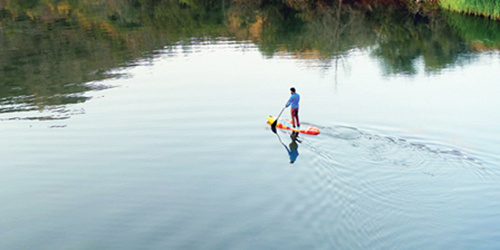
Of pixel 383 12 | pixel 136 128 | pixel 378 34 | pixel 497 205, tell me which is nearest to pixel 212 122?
pixel 136 128

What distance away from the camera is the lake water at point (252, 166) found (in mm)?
15188

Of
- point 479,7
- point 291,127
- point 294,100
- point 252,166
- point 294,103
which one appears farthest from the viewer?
point 479,7

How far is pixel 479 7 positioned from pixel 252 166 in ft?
144

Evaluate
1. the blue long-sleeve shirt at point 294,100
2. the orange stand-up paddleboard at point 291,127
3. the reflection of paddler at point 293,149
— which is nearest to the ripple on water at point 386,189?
the reflection of paddler at point 293,149

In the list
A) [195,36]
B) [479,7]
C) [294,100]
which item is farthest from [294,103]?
[479,7]

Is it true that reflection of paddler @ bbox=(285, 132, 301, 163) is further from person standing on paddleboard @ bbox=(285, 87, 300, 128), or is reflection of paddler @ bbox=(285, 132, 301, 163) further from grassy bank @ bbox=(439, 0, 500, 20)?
grassy bank @ bbox=(439, 0, 500, 20)

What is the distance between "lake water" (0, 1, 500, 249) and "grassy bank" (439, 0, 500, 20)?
64.5 ft

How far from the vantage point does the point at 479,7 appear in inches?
2120

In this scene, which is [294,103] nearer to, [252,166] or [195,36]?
[252,166]

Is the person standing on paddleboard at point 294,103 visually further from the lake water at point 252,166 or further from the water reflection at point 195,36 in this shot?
the water reflection at point 195,36

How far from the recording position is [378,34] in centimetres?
5350

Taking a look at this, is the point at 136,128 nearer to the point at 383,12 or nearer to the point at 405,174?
the point at 405,174

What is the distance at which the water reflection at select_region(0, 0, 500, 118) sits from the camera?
127ft

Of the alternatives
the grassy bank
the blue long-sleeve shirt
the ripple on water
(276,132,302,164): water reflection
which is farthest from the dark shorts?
the grassy bank
